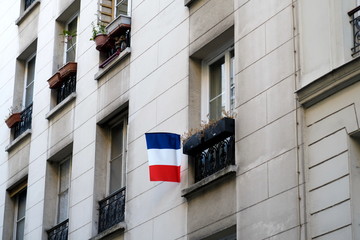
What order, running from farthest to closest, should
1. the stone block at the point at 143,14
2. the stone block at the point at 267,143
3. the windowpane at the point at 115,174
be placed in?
the windowpane at the point at 115,174
the stone block at the point at 143,14
the stone block at the point at 267,143

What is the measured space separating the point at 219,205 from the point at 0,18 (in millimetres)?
15230

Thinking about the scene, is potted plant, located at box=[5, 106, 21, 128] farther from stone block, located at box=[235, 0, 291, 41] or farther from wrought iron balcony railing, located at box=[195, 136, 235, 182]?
stone block, located at box=[235, 0, 291, 41]

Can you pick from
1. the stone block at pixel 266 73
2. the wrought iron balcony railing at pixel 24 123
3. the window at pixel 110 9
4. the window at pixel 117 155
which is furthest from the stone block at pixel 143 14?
the wrought iron balcony railing at pixel 24 123

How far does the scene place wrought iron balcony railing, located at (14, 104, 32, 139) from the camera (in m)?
26.1

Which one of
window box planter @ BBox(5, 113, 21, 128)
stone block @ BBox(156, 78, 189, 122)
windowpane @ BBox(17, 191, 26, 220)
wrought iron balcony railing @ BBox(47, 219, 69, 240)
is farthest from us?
window box planter @ BBox(5, 113, 21, 128)

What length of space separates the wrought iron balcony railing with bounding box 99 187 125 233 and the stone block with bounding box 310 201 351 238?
655 centimetres

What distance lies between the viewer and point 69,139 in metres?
23.2

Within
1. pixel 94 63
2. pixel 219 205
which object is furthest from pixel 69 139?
pixel 219 205

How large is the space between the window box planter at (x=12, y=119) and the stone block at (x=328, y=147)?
1311cm

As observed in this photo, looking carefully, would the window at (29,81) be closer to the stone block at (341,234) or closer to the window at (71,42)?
the window at (71,42)

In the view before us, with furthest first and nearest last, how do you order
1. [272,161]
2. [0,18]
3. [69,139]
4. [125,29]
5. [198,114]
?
[0,18], [69,139], [125,29], [198,114], [272,161]

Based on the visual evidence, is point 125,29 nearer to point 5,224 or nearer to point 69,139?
point 69,139

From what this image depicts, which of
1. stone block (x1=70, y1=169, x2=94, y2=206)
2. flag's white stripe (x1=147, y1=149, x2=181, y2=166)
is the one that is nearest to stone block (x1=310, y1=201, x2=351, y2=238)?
flag's white stripe (x1=147, y1=149, x2=181, y2=166)

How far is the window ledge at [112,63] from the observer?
21.2 metres
